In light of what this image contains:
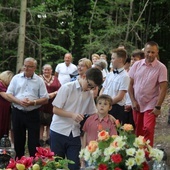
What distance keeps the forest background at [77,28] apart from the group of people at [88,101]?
10.7 m

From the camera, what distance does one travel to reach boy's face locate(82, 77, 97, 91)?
3971 millimetres

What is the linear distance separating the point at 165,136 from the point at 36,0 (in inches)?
497

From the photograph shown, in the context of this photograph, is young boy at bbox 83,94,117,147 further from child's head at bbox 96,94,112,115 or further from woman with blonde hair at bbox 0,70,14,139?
woman with blonde hair at bbox 0,70,14,139

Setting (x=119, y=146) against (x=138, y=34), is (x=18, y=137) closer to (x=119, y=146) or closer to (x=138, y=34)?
(x=119, y=146)

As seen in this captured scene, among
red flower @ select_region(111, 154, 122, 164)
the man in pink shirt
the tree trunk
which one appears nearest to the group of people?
the man in pink shirt

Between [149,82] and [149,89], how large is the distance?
9cm

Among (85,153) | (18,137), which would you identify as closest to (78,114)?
(85,153)

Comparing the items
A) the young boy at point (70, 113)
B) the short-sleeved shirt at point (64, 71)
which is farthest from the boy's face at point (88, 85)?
the short-sleeved shirt at point (64, 71)

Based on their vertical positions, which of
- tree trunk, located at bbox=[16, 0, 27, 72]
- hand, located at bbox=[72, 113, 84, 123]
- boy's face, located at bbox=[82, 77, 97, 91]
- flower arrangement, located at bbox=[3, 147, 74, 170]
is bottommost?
flower arrangement, located at bbox=[3, 147, 74, 170]

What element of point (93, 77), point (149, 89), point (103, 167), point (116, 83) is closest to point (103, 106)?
point (93, 77)

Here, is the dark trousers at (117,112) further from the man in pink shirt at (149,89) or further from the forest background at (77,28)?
the forest background at (77,28)

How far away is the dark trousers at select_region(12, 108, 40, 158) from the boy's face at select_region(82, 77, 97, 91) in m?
1.87

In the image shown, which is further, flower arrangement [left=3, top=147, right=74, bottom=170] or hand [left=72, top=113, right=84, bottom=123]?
hand [left=72, top=113, right=84, bottom=123]

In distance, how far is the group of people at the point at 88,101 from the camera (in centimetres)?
422
